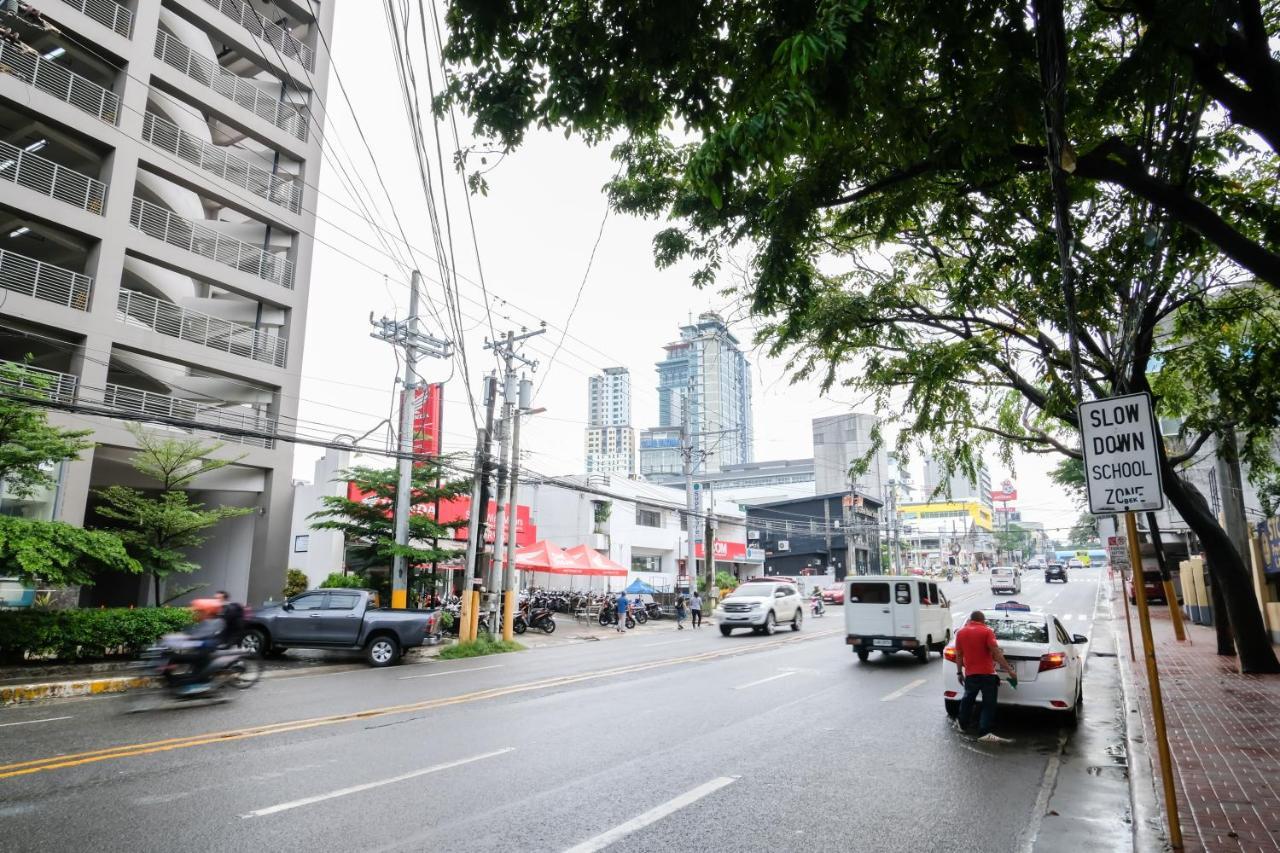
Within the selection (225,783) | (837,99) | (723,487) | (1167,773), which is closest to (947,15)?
(837,99)

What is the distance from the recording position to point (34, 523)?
45.9ft

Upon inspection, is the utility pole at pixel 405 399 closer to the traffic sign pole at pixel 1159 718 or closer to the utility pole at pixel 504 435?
the utility pole at pixel 504 435

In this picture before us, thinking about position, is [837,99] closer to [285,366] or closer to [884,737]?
[884,737]

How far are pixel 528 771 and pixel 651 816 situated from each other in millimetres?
1825

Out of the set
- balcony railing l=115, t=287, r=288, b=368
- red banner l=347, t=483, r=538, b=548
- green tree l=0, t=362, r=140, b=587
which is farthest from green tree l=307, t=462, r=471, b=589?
green tree l=0, t=362, r=140, b=587

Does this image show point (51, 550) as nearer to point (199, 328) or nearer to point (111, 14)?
point (199, 328)

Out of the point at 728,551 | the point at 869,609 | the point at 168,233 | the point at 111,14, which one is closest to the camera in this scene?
the point at 869,609

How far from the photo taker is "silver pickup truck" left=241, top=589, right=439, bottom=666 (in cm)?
1755

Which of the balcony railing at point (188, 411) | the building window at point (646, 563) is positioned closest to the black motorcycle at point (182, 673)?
the balcony railing at point (188, 411)

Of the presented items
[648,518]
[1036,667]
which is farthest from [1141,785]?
[648,518]

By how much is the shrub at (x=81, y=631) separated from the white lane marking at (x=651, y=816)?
14.3 m

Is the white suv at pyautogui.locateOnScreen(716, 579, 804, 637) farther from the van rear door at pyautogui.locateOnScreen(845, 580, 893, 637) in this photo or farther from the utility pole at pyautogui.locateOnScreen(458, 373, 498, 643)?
the utility pole at pyautogui.locateOnScreen(458, 373, 498, 643)

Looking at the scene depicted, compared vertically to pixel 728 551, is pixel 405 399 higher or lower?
higher

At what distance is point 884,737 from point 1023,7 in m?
7.82
